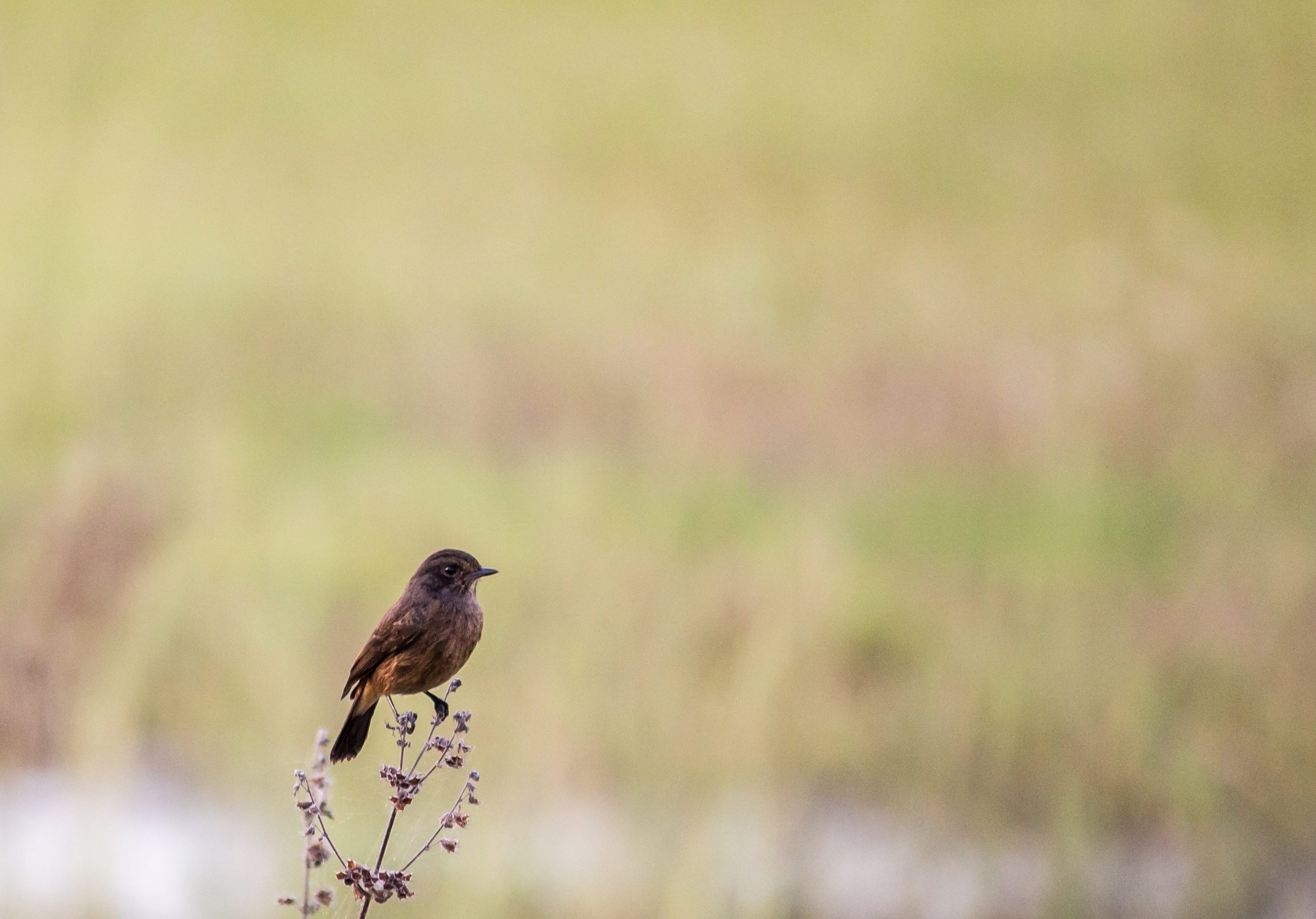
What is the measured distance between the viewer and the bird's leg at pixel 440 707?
52cm

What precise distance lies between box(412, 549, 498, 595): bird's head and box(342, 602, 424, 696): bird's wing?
14 mm

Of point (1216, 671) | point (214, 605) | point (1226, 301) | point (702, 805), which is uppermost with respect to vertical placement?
point (1226, 301)

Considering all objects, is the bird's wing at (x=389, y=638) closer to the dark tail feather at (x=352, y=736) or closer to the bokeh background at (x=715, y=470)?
the dark tail feather at (x=352, y=736)

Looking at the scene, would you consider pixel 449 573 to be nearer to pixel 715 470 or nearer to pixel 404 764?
pixel 404 764

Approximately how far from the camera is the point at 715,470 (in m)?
3.77

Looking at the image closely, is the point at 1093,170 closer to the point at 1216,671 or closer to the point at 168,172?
the point at 1216,671

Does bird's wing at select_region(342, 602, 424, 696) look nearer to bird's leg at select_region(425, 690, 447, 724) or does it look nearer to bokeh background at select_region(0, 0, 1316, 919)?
bird's leg at select_region(425, 690, 447, 724)

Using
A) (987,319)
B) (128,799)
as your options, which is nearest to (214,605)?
(128,799)

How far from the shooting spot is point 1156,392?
3.80 metres

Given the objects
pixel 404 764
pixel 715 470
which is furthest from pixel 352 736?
pixel 715 470

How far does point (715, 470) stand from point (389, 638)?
3.27 meters

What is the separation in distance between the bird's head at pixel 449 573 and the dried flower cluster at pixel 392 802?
0.04 meters

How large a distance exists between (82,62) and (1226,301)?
3.59m

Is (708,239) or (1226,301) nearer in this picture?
(1226,301)
